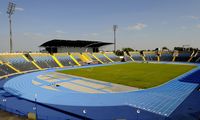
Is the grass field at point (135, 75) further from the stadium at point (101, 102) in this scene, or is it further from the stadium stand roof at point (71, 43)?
the stadium stand roof at point (71, 43)

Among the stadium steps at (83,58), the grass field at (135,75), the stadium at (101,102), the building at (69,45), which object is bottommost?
the stadium at (101,102)

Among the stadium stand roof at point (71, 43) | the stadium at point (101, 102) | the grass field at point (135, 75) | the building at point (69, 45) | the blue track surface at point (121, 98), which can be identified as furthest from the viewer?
the building at point (69, 45)

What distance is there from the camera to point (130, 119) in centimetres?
1836

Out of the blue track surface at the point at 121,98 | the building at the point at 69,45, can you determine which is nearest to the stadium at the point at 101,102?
the blue track surface at the point at 121,98

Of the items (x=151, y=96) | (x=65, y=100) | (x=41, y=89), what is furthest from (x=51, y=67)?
(x=151, y=96)

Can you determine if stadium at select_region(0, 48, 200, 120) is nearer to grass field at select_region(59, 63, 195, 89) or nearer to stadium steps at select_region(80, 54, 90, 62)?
grass field at select_region(59, 63, 195, 89)

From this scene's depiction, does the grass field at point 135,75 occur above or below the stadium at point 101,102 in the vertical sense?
above

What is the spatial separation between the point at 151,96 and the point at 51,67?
41.8m

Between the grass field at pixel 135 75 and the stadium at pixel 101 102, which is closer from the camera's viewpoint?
the stadium at pixel 101 102

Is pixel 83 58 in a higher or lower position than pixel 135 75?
higher

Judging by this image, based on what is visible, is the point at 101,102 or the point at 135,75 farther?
the point at 135,75

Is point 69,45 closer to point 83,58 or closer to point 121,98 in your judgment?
point 83,58

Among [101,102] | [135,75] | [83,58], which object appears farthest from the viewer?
[83,58]

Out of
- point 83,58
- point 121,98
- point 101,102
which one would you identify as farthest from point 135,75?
point 83,58
